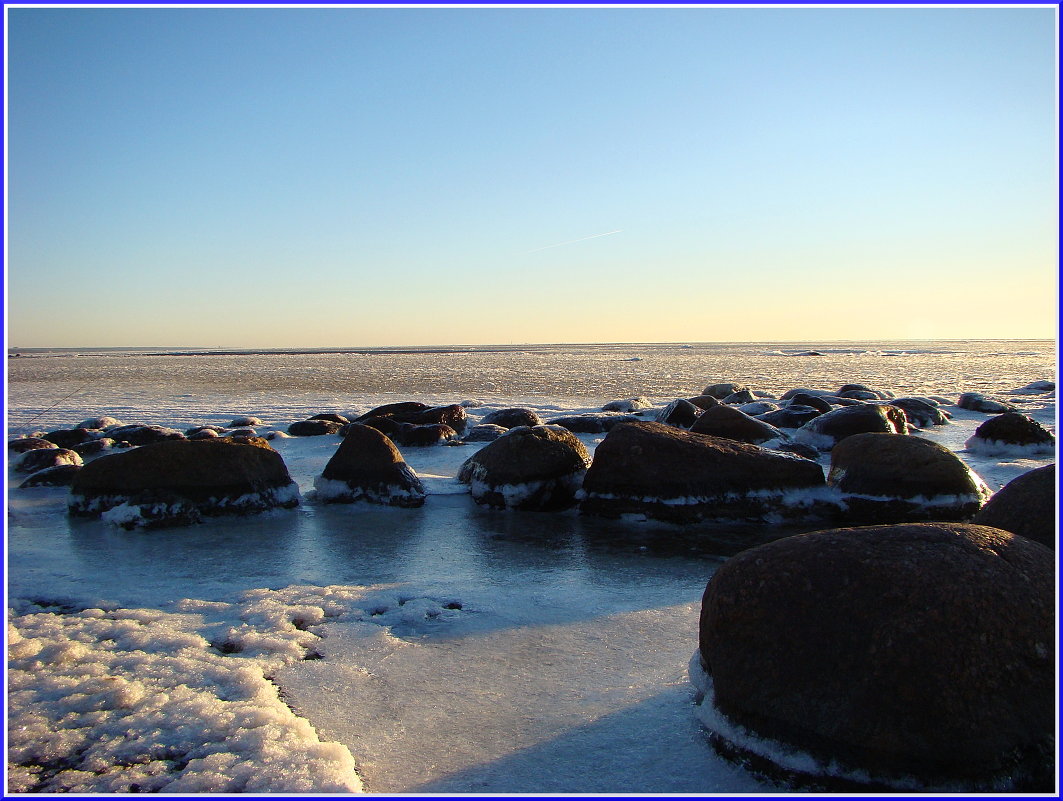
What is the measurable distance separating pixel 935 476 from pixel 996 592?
4.35 meters

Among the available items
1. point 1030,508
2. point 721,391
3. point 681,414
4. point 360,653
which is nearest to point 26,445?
point 360,653

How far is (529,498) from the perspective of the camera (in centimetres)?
714

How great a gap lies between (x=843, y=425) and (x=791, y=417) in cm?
252

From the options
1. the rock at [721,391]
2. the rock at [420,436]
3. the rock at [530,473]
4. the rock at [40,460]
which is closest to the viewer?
the rock at [530,473]

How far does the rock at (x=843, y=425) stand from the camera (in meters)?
9.79

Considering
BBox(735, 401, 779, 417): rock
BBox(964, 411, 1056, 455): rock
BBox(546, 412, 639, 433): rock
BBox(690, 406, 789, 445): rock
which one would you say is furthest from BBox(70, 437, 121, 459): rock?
BBox(964, 411, 1056, 455): rock

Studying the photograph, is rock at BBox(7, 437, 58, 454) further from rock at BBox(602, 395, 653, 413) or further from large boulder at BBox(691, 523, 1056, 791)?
large boulder at BBox(691, 523, 1056, 791)

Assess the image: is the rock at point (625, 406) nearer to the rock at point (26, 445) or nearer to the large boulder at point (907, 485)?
the large boulder at point (907, 485)

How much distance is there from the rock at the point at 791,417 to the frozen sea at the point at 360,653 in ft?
21.4

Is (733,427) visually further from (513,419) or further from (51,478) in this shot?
(51,478)

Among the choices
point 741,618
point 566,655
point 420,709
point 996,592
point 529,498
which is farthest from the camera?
point 529,498

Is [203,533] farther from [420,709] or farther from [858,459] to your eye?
[858,459]

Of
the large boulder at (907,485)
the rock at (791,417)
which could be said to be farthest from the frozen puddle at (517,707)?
the rock at (791,417)

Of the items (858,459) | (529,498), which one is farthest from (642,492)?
(858,459)
